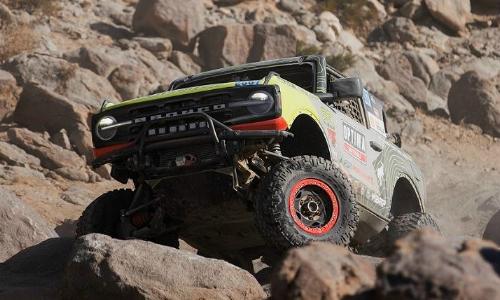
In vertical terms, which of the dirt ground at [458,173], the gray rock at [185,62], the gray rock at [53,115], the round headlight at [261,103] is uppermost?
the round headlight at [261,103]

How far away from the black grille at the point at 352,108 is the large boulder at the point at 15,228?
2.74 metres

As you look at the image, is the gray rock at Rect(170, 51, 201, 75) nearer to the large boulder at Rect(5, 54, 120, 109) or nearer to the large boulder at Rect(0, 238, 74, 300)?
the large boulder at Rect(5, 54, 120, 109)

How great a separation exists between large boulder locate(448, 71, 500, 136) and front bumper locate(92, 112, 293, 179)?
15.5 m

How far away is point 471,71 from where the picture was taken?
22.7 metres

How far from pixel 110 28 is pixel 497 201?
10.1 meters

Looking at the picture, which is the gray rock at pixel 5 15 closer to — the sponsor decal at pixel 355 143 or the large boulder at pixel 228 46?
the large boulder at pixel 228 46

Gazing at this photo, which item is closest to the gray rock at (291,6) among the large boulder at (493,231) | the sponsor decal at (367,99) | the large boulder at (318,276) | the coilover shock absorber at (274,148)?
the large boulder at (493,231)

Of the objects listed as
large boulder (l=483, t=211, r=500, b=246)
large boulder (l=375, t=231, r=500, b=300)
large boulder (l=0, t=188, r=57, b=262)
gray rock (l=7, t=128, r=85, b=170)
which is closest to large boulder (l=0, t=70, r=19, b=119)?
gray rock (l=7, t=128, r=85, b=170)

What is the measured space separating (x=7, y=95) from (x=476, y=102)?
10.7 metres

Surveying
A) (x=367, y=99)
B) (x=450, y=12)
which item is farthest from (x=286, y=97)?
(x=450, y=12)

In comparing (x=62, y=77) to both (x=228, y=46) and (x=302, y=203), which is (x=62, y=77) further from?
(x=302, y=203)

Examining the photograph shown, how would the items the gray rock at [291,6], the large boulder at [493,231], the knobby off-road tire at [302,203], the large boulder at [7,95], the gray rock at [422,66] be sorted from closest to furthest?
the knobby off-road tire at [302,203] → the large boulder at [493,231] → the large boulder at [7,95] → the gray rock at [422,66] → the gray rock at [291,6]

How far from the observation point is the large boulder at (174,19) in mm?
21359

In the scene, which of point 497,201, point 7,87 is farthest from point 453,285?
point 7,87
